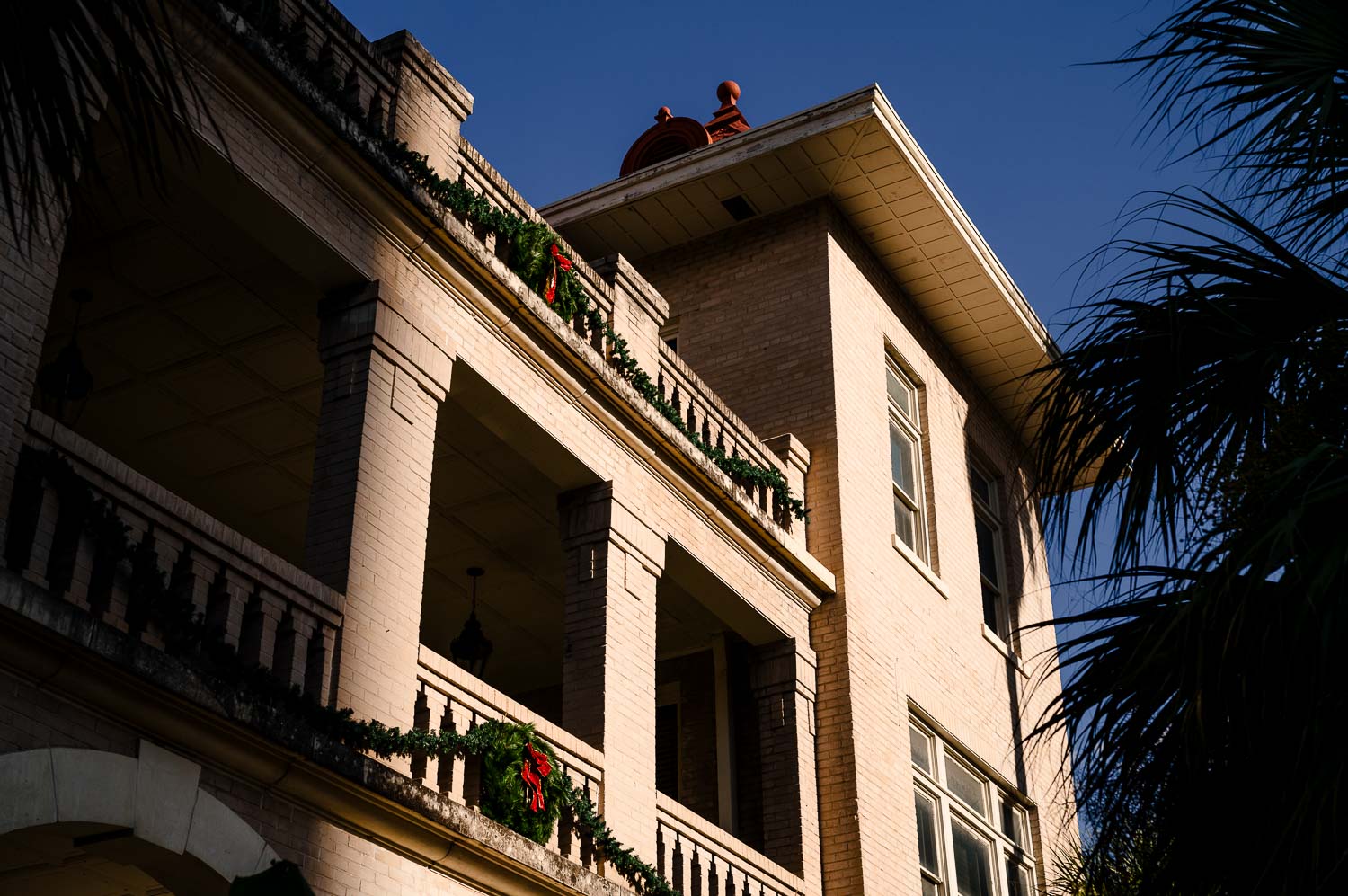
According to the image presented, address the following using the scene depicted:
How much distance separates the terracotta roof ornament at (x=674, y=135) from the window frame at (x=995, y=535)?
5.68m

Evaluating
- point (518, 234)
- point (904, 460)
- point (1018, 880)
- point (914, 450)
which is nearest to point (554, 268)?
point (518, 234)

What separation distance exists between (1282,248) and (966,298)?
14.0m

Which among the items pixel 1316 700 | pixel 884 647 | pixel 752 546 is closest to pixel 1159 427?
pixel 1316 700

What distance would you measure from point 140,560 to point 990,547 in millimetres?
16227

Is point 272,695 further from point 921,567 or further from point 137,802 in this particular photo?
point 921,567

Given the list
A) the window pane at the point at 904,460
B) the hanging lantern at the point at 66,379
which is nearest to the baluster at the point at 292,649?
the hanging lantern at the point at 66,379

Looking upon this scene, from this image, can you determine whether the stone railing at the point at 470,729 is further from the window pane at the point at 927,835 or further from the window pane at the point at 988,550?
the window pane at the point at 988,550

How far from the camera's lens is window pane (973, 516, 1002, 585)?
77.1ft

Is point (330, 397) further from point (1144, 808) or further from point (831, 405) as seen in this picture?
point (831, 405)

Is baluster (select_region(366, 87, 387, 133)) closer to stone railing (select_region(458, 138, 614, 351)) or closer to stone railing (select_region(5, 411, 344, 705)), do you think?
stone railing (select_region(458, 138, 614, 351))

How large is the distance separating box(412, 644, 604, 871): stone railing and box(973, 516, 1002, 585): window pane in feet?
37.2

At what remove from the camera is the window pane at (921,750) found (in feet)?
62.2

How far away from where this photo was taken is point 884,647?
1838 centimetres

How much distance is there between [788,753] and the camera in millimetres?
16594
